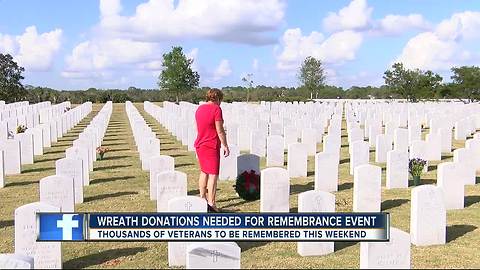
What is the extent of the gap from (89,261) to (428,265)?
4228 millimetres

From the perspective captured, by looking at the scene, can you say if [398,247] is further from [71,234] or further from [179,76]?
[179,76]

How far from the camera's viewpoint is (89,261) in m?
6.80

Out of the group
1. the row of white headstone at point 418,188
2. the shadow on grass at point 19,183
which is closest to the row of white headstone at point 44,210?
the shadow on grass at point 19,183

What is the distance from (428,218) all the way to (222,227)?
3404mm

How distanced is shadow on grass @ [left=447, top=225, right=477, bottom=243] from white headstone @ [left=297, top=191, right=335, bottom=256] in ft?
6.46

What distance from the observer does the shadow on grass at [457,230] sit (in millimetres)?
7824

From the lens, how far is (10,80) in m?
56.7

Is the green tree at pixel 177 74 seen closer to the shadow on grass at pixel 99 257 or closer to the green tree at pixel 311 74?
the green tree at pixel 311 74

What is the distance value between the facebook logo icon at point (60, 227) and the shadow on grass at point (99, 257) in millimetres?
860

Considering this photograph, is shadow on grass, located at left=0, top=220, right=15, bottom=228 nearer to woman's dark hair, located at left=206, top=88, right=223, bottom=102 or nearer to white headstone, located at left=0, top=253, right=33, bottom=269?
woman's dark hair, located at left=206, top=88, right=223, bottom=102

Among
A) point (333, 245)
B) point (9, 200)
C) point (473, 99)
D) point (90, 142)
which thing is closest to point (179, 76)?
point (473, 99)

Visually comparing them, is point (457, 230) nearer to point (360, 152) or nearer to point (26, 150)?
point (360, 152)

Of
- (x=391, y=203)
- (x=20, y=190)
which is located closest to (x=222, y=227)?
(x=391, y=203)

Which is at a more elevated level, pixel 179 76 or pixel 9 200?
pixel 179 76
